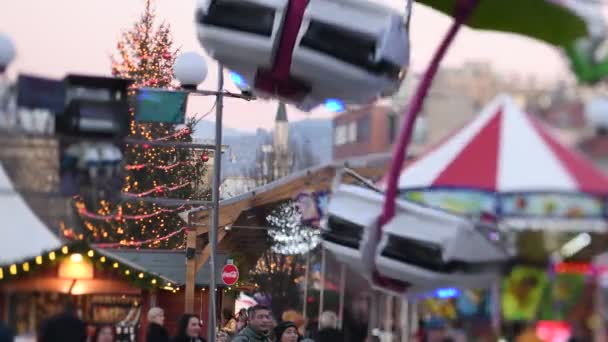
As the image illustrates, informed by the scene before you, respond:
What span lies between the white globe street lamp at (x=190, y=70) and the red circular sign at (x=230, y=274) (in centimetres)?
379

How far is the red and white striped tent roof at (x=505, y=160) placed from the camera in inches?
120

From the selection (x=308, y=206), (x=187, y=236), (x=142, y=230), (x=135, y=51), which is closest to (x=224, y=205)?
(x=187, y=236)

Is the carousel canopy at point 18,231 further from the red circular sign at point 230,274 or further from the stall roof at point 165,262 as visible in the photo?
the red circular sign at point 230,274

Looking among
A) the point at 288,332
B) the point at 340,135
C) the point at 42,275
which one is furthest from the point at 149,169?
the point at 340,135

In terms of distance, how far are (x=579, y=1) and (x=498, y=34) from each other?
0.67 ft

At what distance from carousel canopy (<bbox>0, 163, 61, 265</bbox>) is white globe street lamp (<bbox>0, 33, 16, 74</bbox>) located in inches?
11.7

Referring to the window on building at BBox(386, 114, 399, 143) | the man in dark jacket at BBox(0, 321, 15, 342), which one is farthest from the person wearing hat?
the window on building at BBox(386, 114, 399, 143)

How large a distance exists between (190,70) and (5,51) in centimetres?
404

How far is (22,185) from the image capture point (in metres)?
3.91

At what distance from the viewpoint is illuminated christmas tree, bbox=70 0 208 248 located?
4.91 m

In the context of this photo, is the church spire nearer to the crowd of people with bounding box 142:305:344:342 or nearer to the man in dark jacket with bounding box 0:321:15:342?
the crowd of people with bounding box 142:305:344:342

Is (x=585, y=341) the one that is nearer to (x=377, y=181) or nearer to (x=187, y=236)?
(x=377, y=181)

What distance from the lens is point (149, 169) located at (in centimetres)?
741

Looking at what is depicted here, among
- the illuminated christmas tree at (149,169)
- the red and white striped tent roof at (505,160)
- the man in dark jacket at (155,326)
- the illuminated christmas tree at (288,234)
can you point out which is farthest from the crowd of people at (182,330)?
the red and white striped tent roof at (505,160)
